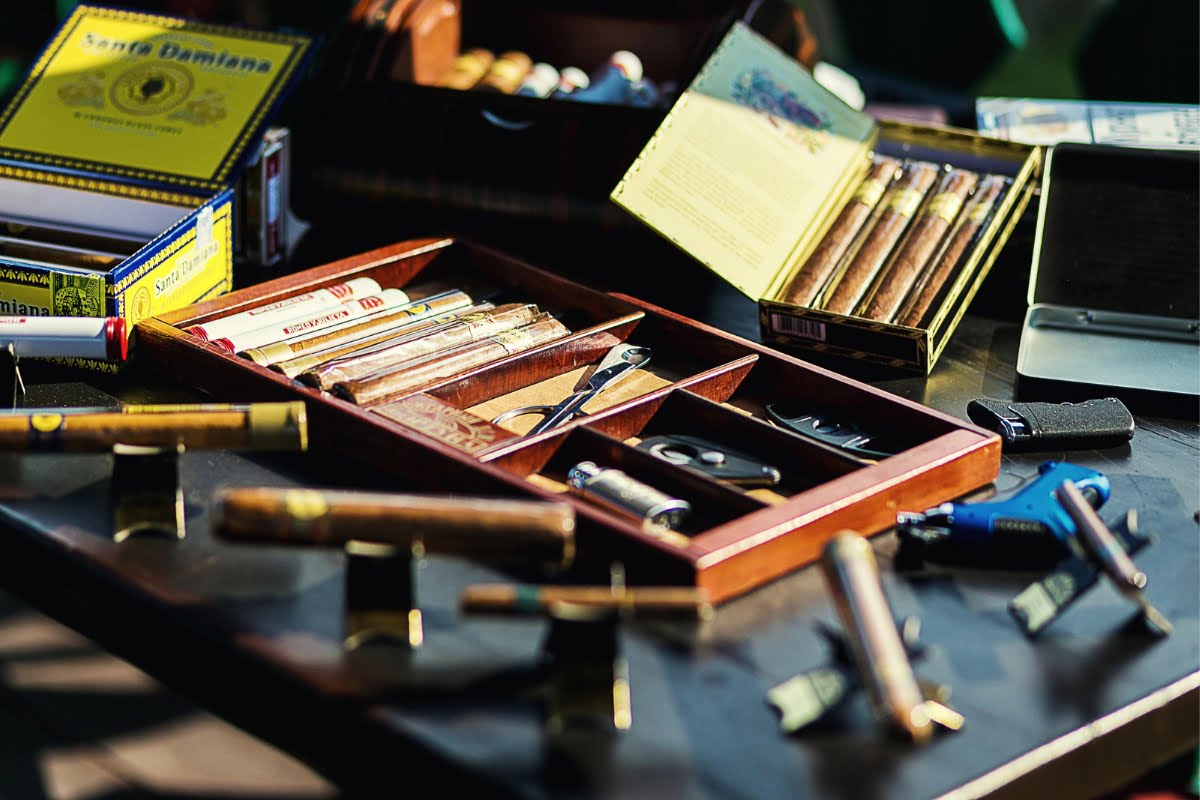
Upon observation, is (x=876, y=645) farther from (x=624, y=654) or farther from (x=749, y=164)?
(x=749, y=164)

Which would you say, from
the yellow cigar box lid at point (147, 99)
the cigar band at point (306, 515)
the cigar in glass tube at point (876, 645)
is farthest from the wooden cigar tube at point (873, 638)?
the yellow cigar box lid at point (147, 99)

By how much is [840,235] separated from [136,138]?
2.94ft

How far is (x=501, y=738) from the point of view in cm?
92

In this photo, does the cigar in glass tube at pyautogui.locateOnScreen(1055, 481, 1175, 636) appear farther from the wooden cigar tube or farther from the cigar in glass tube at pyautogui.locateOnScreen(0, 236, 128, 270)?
the cigar in glass tube at pyautogui.locateOnScreen(0, 236, 128, 270)

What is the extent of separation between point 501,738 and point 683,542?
0.27m

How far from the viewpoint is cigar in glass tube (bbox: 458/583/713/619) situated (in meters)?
0.91

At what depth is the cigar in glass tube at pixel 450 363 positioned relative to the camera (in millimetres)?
1333

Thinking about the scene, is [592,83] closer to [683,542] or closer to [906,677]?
[683,542]

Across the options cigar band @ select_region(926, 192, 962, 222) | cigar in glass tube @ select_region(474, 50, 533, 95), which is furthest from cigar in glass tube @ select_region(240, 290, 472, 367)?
cigar band @ select_region(926, 192, 962, 222)

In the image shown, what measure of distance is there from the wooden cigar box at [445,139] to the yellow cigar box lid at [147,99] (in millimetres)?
119

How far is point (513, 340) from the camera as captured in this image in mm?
1491

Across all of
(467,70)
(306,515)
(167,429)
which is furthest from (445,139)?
(306,515)

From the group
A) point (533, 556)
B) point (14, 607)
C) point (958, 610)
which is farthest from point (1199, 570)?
point (14, 607)


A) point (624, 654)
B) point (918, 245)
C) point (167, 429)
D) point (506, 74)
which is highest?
point (506, 74)
